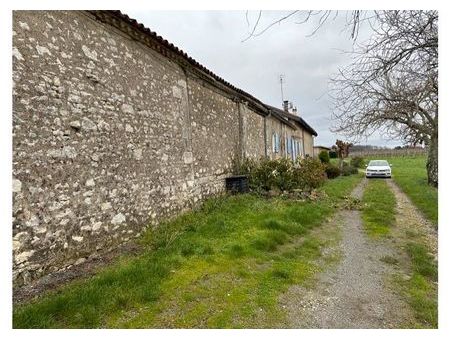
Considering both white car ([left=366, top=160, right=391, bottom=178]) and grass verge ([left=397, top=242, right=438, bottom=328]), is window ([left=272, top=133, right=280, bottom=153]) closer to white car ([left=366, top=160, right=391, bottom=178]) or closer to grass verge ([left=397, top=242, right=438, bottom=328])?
white car ([left=366, top=160, right=391, bottom=178])

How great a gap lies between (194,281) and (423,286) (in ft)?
9.39

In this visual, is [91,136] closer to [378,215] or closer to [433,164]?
[378,215]

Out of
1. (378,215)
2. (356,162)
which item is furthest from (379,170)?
(378,215)

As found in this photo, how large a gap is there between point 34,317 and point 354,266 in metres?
4.09

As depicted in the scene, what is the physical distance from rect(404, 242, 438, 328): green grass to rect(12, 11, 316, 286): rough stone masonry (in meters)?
4.19

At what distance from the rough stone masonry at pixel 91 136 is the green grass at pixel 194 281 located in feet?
1.94

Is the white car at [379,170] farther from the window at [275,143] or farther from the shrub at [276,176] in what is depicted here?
the shrub at [276,176]

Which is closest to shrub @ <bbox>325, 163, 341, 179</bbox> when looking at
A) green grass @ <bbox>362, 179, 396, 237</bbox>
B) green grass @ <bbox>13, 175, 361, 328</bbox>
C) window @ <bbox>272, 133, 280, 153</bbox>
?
window @ <bbox>272, 133, 280, 153</bbox>

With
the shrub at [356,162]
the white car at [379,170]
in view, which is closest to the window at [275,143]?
the white car at [379,170]

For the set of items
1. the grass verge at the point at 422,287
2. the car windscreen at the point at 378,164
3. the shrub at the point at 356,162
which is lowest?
the grass verge at the point at 422,287

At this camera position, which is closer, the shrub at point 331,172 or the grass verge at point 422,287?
the grass verge at point 422,287

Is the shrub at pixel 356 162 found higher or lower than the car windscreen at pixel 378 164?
higher

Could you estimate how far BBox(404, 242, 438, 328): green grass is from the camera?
3.31 metres

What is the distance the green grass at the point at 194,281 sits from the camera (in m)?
3.15
